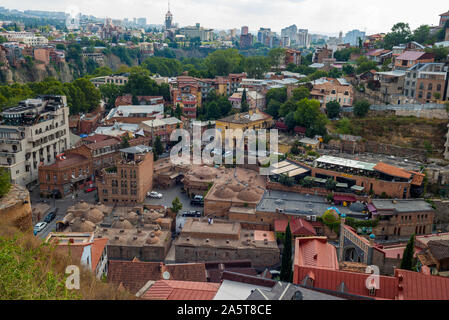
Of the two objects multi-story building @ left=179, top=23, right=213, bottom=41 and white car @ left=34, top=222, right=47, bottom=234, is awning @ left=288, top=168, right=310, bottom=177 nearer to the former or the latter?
white car @ left=34, top=222, right=47, bottom=234

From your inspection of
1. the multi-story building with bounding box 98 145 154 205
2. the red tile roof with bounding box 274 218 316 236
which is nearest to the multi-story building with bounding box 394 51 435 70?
the red tile roof with bounding box 274 218 316 236

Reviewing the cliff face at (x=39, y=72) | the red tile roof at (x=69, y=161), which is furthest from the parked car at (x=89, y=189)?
the cliff face at (x=39, y=72)

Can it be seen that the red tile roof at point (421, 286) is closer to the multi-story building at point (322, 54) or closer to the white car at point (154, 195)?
the white car at point (154, 195)

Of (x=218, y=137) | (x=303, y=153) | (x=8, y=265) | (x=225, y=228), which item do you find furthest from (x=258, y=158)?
(x=8, y=265)

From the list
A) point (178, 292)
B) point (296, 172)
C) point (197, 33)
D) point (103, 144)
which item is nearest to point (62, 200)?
point (103, 144)

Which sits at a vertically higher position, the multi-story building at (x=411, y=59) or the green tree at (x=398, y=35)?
the green tree at (x=398, y=35)
